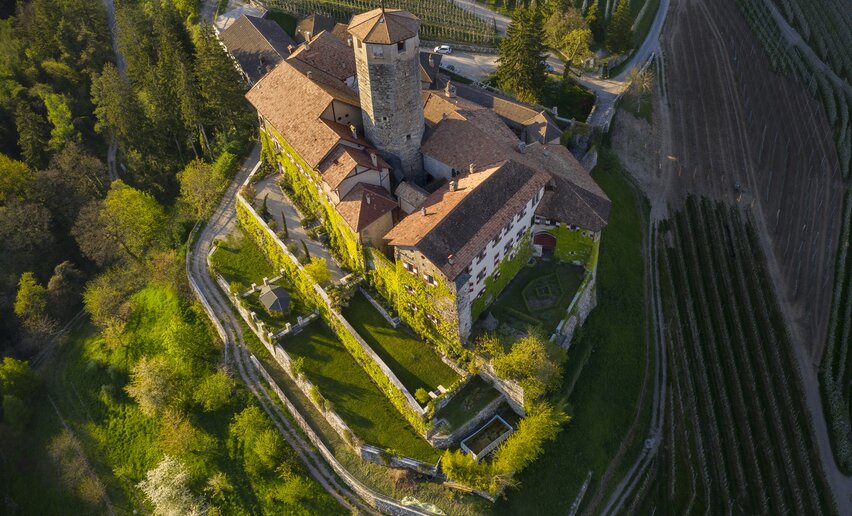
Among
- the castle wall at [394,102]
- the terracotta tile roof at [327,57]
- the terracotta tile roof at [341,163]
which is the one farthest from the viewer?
the terracotta tile roof at [327,57]

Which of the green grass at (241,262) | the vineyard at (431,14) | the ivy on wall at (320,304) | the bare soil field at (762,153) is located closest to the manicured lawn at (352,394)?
the ivy on wall at (320,304)

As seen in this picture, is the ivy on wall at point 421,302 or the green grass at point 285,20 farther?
the green grass at point 285,20

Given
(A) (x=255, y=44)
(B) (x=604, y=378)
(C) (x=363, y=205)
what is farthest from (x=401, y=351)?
(A) (x=255, y=44)

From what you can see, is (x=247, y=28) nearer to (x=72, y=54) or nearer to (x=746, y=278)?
(x=72, y=54)

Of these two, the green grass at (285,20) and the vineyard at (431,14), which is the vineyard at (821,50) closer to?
the vineyard at (431,14)

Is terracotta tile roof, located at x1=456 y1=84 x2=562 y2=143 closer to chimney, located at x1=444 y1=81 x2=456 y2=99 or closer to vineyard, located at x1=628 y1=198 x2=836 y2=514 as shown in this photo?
chimney, located at x1=444 y1=81 x2=456 y2=99

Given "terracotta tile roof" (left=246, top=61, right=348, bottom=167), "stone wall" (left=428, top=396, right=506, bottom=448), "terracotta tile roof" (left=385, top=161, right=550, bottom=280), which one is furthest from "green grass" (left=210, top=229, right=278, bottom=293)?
"stone wall" (left=428, top=396, right=506, bottom=448)

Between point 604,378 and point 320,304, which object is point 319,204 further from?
point 604,378
